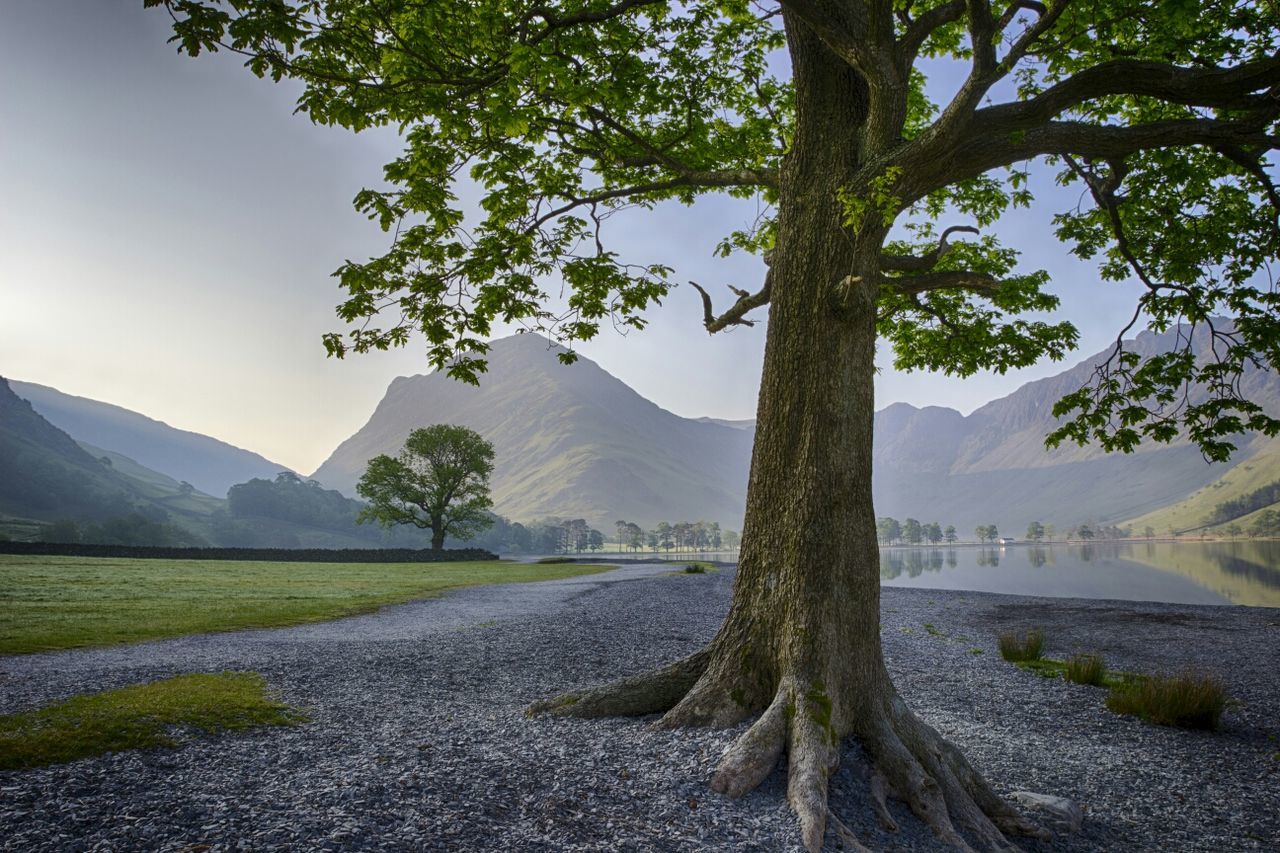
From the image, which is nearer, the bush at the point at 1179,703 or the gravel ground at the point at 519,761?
the gravel ground at the point at 519,761

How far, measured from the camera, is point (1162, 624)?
699 inches

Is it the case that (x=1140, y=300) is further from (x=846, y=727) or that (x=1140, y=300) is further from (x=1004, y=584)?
(x=1004, y=584)

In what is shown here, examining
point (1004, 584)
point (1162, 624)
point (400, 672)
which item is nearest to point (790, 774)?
point (400, 672)

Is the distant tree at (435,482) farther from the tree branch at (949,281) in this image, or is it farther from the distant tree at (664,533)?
the distant tree at (664,533)

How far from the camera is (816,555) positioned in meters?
5.82

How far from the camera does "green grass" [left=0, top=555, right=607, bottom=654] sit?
13.0 meters

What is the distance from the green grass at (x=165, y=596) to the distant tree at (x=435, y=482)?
50.8ft

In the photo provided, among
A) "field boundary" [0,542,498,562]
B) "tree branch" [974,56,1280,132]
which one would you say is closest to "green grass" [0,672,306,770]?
"tree branch" [974,56,1280,132]

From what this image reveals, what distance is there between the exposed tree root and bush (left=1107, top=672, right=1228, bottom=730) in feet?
15.6

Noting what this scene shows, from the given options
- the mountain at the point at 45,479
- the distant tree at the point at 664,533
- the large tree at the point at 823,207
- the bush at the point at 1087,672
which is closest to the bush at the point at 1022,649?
the bush at the point at 1087,672

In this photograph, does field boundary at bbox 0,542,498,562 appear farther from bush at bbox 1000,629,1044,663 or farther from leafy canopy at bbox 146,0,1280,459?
bush at bbox 1000,629,1044,663

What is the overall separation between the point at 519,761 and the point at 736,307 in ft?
18.6

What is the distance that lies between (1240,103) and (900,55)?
115 inches

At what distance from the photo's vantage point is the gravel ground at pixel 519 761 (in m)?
3.98
